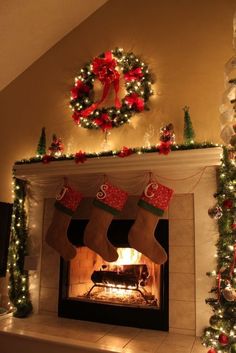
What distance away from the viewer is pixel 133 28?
3.26 meters

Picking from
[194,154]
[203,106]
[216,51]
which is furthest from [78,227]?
[216,51]

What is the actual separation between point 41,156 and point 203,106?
1668 mm

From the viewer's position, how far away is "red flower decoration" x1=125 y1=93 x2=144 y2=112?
304 centimetres

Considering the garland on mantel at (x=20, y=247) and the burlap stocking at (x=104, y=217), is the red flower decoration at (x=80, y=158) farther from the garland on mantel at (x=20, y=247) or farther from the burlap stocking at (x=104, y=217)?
the burlap stocking at (x=104, y=217)

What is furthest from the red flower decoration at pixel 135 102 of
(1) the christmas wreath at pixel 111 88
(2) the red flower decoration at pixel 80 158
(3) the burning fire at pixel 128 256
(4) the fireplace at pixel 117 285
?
(3) the burning fire at pixel 128 256

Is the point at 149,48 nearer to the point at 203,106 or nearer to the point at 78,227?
the point at 203,106

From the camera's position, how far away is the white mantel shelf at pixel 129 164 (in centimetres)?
254

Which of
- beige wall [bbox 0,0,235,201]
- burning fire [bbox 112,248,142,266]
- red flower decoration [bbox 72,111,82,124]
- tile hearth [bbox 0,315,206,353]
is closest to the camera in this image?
tile hearth [bbox 0,315,206,353]

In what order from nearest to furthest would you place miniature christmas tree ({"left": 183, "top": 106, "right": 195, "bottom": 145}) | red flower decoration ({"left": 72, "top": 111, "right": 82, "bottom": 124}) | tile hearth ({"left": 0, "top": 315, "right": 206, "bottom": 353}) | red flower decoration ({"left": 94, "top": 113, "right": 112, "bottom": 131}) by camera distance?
tile hearth ({"left": 0, "top": 315, "right": 206, "bottom": 353}), miniature christmas tree ({"left": 183, "top": 106, "right": 195, "bottom": 145}), red flower decoration ({"left": 94, "top": 113, "right": 112, "bottom": 131}), red flower decoration ({"left": 72, "top": 111, "right": 82, "bottom": 124})

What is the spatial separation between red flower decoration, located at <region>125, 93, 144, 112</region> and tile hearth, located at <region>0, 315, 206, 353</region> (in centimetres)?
197

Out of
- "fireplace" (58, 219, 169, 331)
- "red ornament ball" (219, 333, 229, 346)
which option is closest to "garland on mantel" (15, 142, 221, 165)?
"fireplace" (58, 219, 169, 331)

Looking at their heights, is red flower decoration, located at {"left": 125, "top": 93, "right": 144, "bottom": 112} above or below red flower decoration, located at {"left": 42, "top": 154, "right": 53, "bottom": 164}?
above

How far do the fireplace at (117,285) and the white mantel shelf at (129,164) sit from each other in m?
0.50

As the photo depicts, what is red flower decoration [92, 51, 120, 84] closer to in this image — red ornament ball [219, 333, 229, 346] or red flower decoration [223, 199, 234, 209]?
red flower decoration [223, 199, 234, 209]
